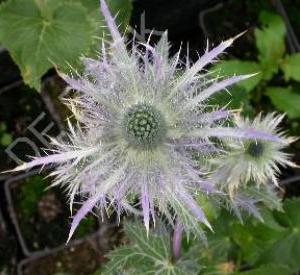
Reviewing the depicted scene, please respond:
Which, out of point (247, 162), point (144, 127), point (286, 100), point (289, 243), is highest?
point (144, 127)

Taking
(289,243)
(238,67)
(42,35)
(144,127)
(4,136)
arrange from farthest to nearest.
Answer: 1. (4,136)
2. (238,67)
3. (289,243)
4. (42,35)
5. (144,127)

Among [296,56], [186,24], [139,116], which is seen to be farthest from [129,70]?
[186,24]

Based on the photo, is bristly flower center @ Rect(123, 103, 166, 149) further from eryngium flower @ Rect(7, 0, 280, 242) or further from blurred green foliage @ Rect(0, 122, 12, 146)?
blurred green foliage @ Rect(0, 122, 12, 146)

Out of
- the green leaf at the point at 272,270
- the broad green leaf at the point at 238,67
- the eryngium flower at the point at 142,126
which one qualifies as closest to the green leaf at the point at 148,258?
the green leaf at the point at 272,270

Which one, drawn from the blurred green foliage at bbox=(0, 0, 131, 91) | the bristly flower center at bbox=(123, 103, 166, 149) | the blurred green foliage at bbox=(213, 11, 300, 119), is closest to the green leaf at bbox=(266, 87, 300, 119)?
the blurred green foliage at bbox=(213, 11, 300, 119)

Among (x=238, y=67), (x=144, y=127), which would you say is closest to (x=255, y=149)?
(x=144, y=127)

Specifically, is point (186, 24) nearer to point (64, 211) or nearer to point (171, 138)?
point (64, 211)

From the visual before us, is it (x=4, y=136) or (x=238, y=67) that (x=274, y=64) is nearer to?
(x=238, y=67)
